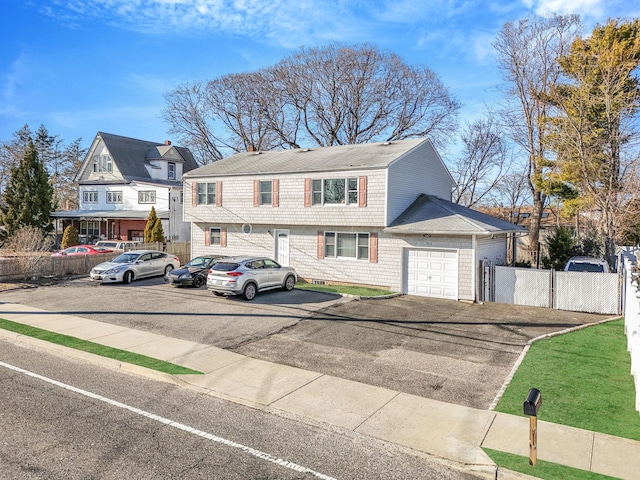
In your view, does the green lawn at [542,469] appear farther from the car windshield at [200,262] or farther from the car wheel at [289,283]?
the car windshield at [200,262]

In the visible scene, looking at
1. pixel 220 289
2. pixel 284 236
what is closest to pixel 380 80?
pixel 284 236

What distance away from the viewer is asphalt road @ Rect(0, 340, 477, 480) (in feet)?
19.4

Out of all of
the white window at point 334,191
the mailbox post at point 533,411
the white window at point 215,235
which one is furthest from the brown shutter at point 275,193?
the mailbox post at point 533,411

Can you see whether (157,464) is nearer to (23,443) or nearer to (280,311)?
(23,443)

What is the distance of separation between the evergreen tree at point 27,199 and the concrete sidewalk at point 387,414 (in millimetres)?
31647

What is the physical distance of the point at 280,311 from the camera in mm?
16234

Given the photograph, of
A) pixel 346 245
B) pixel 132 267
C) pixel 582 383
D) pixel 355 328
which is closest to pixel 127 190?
pixel 132 267

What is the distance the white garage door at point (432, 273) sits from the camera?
19266mm

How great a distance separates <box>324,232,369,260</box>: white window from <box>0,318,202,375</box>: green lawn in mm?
12767

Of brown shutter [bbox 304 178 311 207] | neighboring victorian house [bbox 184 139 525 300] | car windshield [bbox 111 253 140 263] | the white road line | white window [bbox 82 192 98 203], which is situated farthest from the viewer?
white window [bbox 82 192 98 203]

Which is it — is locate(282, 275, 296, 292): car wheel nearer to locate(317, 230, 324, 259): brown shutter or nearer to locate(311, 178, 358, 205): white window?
locate(317, 230, 324, 259): brown shutter

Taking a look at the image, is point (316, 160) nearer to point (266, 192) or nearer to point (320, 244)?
point (266, 192)

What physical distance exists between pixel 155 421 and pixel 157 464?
1.44 meters

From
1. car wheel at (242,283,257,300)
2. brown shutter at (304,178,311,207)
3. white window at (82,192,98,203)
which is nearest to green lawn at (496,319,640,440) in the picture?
car wheel at (242,283,257,300)
